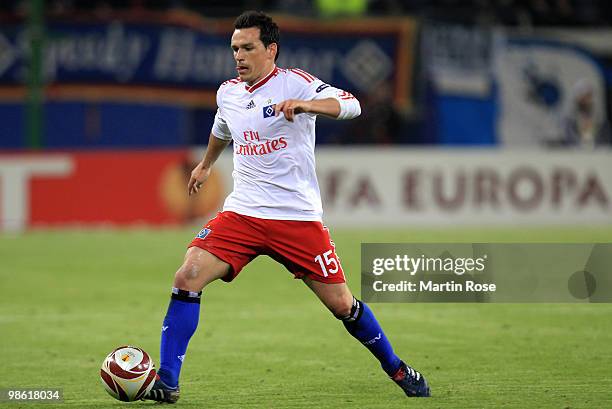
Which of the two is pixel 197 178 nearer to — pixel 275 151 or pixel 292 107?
pixel 275 151

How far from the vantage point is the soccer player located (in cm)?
672

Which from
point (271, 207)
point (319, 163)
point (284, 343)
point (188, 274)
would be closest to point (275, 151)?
point (271, 207)

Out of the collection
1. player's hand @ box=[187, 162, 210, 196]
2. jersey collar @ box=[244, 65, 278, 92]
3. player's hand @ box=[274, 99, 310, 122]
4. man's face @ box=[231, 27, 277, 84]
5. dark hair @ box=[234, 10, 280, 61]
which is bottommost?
player's hand @ box=[187, 162, 210, 196]

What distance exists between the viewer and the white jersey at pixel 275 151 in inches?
267

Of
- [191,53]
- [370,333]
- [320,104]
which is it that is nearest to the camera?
[320,104]

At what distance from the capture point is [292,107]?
6.22 meters

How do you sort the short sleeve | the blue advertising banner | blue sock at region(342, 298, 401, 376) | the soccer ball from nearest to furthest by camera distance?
the soccer ball
blue sock at region(342, 298, 401, 376)
the short sleeve
the blue advertising banner

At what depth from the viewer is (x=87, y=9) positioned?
23.8 m

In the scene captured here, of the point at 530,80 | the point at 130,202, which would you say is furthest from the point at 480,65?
the point at 130,202

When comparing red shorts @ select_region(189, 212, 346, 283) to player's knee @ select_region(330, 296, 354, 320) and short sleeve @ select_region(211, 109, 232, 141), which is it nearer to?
player's knee @ select_region(330, 296, 354, 320)

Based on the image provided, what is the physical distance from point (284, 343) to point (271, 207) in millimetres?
2481

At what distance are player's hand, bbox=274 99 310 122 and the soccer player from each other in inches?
15.9

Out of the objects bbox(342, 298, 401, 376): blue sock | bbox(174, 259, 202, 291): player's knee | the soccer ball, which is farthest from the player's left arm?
the soccer ball

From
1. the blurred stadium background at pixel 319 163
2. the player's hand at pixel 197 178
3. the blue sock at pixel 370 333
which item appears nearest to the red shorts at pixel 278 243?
the blue sock at pixel 370 333
